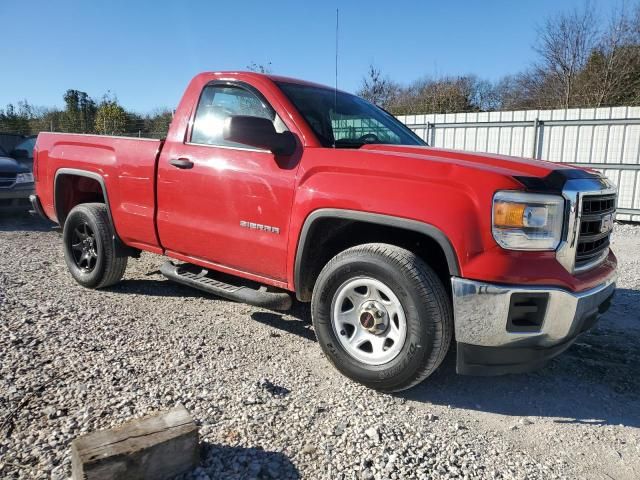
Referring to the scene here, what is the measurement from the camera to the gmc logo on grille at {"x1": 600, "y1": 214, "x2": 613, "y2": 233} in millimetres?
2952

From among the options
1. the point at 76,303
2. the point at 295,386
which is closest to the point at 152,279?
the point at 76,303

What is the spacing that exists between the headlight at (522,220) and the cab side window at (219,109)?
186 centimetres

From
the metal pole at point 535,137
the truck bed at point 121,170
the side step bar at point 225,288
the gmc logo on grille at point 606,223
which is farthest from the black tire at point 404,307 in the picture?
the metal pole at point 535,137

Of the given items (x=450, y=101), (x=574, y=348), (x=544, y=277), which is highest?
(x=450, y=101)

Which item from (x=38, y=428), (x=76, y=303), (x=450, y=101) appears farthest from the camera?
(x=450, y=101)

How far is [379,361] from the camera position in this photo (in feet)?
9.61

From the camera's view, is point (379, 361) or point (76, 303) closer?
point (379, 361)

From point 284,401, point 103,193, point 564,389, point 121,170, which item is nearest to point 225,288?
point 284,401

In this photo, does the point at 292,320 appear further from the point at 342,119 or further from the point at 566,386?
the point at 566,386

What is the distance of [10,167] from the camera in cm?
880

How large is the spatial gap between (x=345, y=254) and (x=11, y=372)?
2.15 meters

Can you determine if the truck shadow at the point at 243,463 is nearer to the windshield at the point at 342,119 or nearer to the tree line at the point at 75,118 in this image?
the windshield at the point at 342,119

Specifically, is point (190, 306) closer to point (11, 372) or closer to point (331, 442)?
point (11, 372)

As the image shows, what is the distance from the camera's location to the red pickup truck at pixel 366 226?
254 cm
